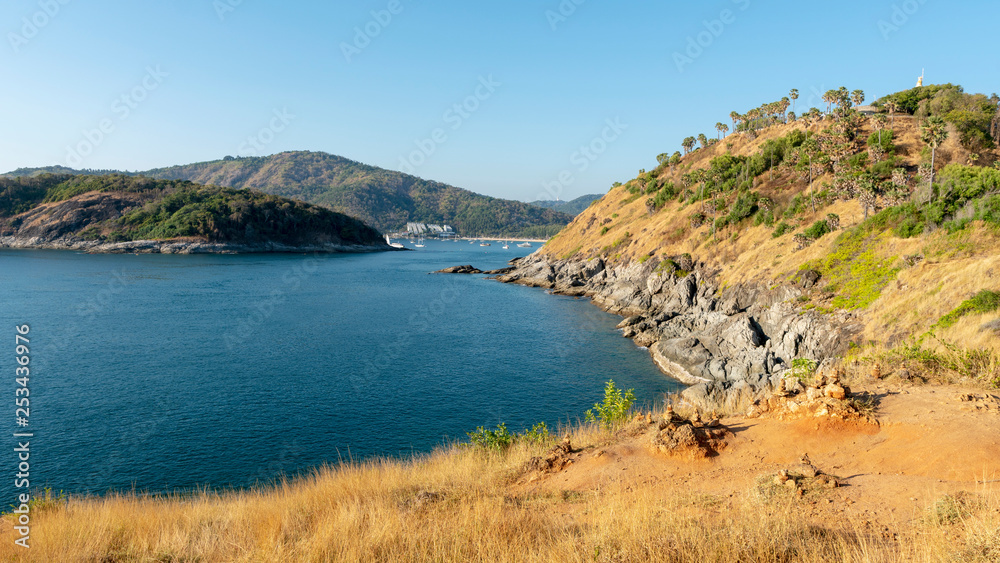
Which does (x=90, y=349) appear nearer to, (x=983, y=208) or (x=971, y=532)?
(x=971, y=532)

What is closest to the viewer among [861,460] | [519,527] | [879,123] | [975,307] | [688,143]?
[519,527]

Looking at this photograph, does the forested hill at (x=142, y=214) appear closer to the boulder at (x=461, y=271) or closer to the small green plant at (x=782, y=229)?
the boulder at (x=461, y=271)

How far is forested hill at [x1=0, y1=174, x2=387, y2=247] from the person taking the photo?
152375 millimetres

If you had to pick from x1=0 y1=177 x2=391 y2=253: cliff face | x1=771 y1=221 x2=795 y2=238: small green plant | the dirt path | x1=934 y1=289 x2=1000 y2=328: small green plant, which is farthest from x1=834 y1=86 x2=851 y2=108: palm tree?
x1=0 y1=177 x2=391 y2=253: cliff face

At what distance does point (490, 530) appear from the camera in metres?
7.64

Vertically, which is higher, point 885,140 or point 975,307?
point 885,140

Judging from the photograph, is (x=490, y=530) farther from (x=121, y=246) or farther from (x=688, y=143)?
(x=121, y=246)

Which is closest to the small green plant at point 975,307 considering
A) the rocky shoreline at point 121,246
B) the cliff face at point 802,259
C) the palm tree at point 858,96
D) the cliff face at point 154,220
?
the cliff face at point 802,259

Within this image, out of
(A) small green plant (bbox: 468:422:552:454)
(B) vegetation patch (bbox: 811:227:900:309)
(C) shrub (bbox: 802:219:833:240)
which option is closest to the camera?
(A) small green plant (bbox: 468:422:552:454)

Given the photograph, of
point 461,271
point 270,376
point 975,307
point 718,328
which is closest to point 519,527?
point 975,307

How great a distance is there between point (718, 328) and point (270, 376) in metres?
38.2

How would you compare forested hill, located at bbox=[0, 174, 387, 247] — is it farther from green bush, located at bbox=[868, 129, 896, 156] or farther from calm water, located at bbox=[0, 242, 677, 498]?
green bush, located at bbox=[868, 129, 896, 156]

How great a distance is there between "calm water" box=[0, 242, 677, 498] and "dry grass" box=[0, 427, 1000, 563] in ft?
45.4

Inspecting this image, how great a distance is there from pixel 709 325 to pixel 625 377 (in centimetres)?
1409
